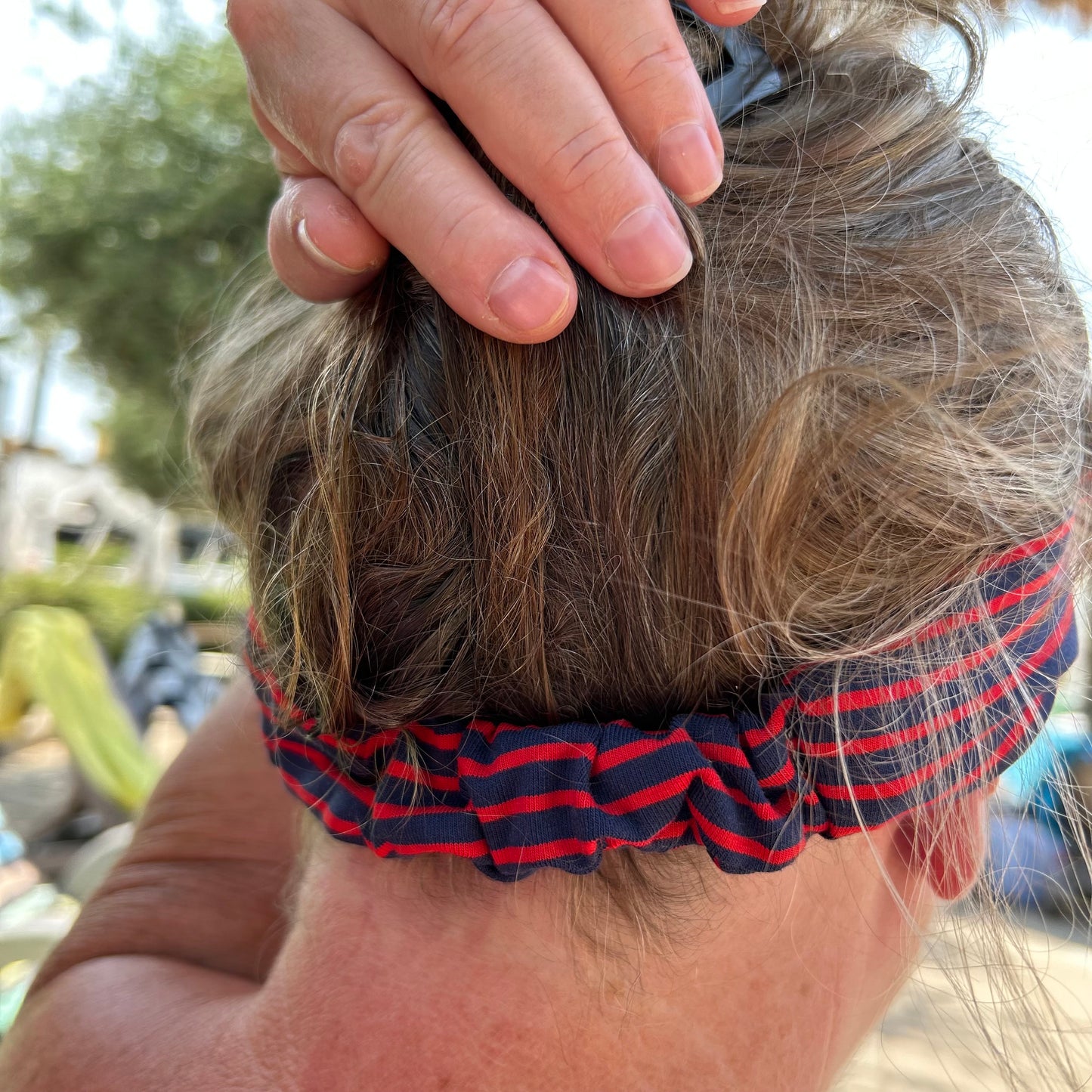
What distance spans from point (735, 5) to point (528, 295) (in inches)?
13.3

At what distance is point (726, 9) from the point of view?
834 mm

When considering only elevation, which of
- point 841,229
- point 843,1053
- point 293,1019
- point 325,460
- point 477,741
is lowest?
point 293,1019

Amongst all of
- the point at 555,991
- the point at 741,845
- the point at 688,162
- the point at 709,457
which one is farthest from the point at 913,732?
the point at 688,162

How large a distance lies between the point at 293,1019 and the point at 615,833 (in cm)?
41

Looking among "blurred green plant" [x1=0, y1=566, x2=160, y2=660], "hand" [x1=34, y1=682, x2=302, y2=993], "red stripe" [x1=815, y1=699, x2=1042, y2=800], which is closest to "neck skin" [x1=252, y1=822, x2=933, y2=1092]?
"red stripe" [x1=815, y1=699, x2=1042, y2=800]

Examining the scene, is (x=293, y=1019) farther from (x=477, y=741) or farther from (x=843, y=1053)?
(x=843, y=1053)

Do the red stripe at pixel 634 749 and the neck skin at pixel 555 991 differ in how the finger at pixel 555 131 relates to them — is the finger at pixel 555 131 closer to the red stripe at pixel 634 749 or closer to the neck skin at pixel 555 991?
the red stripe at pixel 634 749

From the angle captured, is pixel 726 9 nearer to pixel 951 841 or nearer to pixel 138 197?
pixel 951 841

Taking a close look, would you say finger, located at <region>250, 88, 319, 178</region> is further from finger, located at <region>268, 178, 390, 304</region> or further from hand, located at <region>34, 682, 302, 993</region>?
hand, located at <region>34, 682, 302, 993</region>

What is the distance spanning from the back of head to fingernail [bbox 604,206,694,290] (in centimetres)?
4

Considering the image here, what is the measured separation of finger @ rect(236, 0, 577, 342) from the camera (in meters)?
0.78

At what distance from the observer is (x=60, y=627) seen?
475 centimetres

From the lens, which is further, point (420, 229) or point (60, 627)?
point (60, 627)

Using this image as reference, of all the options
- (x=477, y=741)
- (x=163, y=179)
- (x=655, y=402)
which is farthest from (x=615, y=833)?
(x=163, y=179)
